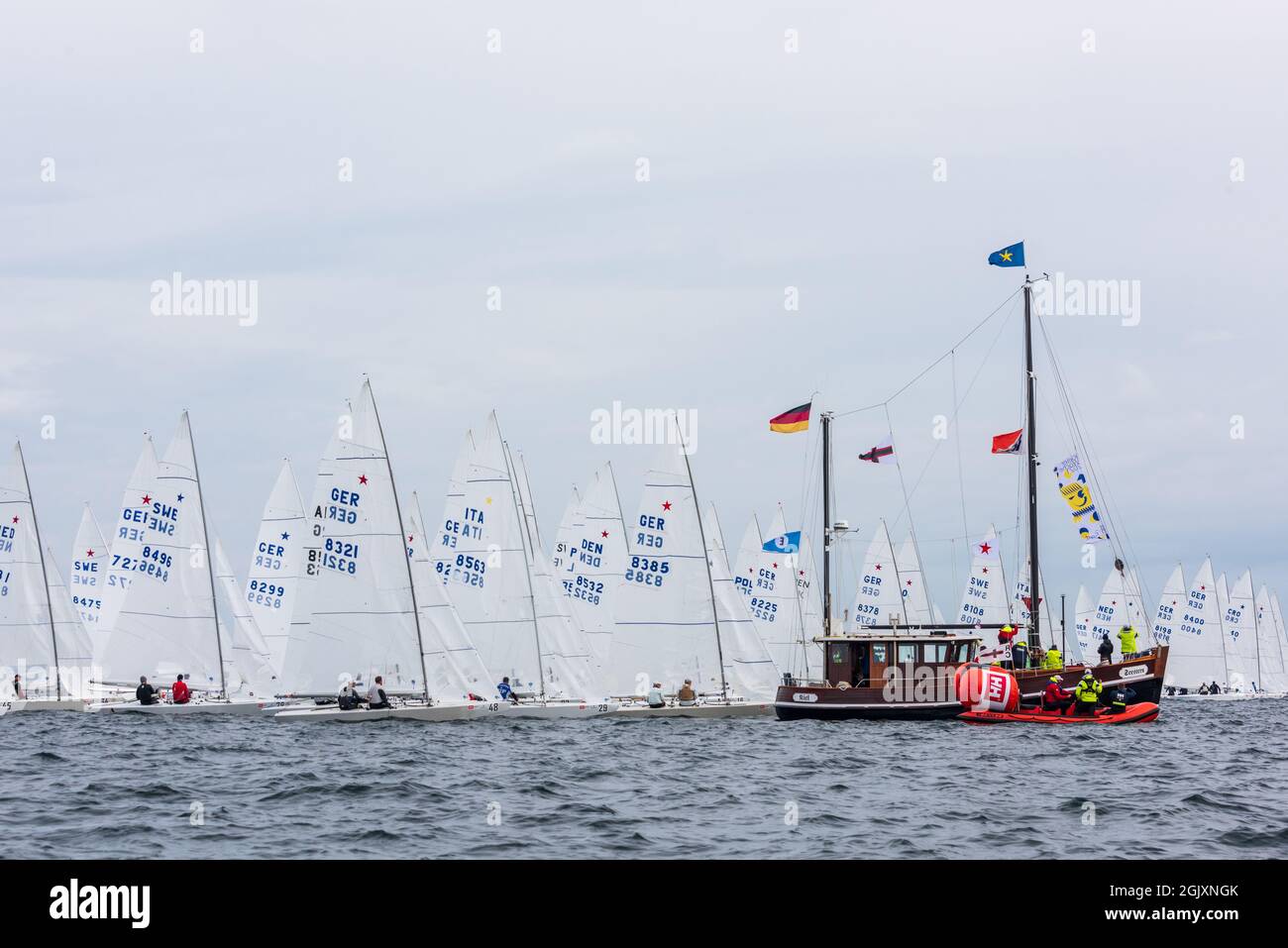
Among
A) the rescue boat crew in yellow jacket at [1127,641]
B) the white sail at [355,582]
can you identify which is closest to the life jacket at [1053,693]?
the rescue boat crew in yellow jacket at [1127,641]

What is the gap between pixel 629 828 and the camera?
20.4m

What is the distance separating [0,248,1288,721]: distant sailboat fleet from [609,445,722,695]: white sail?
0.21ft

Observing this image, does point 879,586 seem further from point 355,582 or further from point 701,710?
point 355,582

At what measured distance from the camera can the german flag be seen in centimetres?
5388

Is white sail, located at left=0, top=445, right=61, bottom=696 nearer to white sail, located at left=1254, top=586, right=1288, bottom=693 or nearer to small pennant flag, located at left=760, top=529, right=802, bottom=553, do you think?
small pennant flag, located at left=760, top=529, right=802, bottom=553

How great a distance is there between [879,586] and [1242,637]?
43.0 m

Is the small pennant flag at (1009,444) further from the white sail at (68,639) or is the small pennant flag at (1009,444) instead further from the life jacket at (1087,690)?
the white sail at (68,639)

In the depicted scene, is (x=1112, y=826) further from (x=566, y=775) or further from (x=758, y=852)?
(x=566, y=775)

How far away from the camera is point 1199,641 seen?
104438mm

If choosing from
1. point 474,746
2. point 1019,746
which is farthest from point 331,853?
point 1019,746

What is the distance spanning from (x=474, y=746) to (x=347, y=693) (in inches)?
391

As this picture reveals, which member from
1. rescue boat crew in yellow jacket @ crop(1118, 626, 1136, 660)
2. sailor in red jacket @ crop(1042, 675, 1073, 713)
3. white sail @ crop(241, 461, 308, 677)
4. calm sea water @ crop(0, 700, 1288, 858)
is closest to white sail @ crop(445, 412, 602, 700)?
calm sea water @ crop(0, 700, 1288, 858)

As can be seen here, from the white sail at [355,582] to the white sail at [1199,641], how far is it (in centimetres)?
7460

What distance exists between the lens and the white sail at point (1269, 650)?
11256cm
